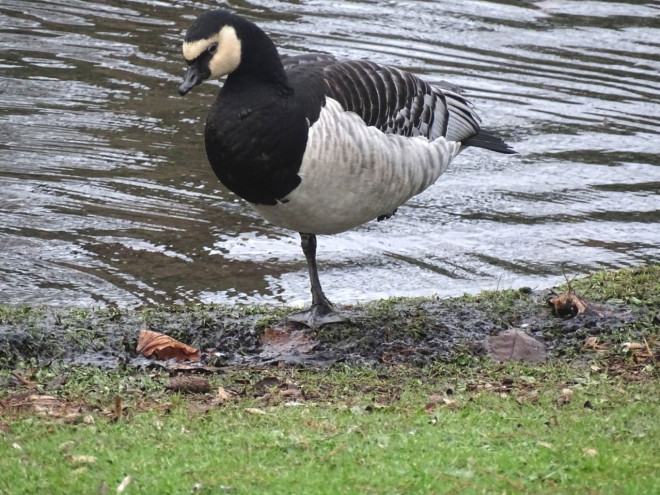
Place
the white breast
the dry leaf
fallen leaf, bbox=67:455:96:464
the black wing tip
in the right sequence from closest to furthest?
fallen leaf, bbox=67:455:96:464 < the dry leaf < the white breast < the black wing tip

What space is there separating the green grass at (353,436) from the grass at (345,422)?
0.01 meters

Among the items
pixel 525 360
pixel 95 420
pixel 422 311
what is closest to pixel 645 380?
pixel 525 360

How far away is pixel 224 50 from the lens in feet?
23.1

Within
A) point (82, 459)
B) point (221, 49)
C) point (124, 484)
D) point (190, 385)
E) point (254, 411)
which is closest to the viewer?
point (124, 484)

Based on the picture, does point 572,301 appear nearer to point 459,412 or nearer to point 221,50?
point 459,412

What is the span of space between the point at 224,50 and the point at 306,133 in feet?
2.38

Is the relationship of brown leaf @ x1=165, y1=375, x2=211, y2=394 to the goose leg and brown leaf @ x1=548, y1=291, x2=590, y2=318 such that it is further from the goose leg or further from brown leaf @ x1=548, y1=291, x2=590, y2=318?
brown leaf @ x1=548, y1=291, x2=590, y2=318

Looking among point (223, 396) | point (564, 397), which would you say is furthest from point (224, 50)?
point (564, 397)

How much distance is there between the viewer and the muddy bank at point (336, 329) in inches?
286

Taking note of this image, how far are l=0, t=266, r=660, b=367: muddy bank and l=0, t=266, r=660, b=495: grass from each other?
0.10 feet

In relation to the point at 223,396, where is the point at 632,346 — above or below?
above

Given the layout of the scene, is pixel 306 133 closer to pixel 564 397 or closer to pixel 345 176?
pixel 345 176

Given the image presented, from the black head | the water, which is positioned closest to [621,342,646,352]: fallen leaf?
the water

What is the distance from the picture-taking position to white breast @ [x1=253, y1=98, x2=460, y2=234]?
7.18m
